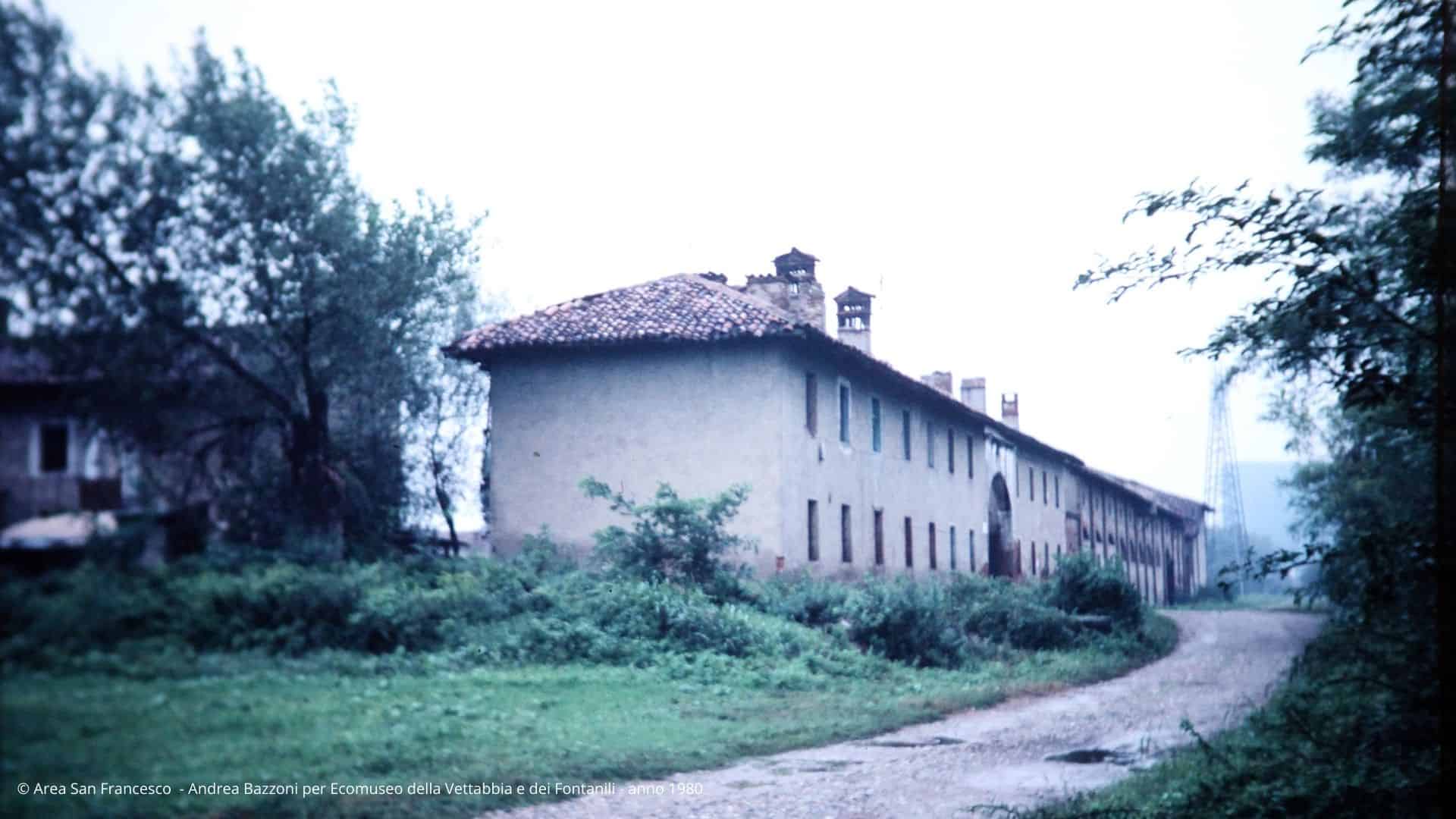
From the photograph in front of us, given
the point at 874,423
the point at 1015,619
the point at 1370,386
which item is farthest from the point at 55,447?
the point at 874,423

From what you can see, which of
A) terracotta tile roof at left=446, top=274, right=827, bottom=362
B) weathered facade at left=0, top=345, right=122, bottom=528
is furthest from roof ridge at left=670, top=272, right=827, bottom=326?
weathered facade at left=0, top=345, right=122, bottom=528

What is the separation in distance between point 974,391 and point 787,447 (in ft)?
85.0

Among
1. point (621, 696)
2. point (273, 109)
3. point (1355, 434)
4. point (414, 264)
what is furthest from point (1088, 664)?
point (273, 109)

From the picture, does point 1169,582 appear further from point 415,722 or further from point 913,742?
point 415,722

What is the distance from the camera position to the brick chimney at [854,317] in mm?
29656

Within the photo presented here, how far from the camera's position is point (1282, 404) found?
2444 cm

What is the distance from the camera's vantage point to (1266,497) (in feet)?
136

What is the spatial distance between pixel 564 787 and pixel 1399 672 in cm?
744

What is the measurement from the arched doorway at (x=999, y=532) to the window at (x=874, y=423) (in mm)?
3950

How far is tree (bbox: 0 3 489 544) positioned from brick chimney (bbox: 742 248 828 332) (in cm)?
1837

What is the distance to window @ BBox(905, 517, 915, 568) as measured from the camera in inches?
1078

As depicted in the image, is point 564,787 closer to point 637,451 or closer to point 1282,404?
point 637,451

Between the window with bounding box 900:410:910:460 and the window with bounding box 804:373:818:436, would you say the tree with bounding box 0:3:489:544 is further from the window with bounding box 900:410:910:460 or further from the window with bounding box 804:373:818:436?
the window with bounding box 900:410:910:460

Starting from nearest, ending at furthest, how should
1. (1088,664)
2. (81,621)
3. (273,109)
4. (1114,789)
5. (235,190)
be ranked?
(81,621)
(235,190)
(273,109)
(1114,789)
(1088,664)
